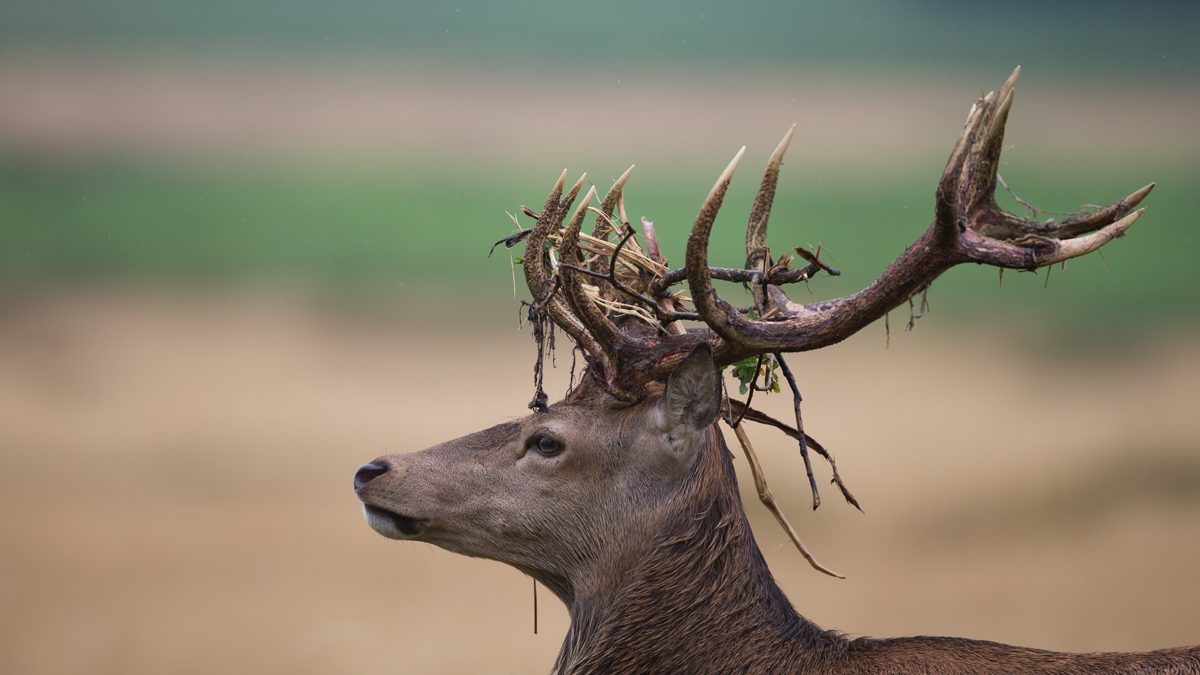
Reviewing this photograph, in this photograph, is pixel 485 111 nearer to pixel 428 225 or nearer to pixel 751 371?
pixel 428 225

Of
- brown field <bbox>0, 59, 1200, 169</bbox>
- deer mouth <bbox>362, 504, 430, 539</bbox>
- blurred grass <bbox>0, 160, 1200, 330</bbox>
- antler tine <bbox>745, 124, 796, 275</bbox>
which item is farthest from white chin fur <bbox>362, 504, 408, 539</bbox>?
brown field <bbox>0, 59, 1200, 169</bbox>

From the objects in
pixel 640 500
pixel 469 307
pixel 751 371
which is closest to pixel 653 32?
pixel 469 307

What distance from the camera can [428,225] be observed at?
1625 cm

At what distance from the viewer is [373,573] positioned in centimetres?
982

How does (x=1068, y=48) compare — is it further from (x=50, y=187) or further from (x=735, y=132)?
(x=50, y=187)

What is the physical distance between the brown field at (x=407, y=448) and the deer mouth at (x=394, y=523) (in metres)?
4.48

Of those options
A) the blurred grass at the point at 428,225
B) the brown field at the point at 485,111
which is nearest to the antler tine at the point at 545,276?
the blurred grass at the point at 428,225

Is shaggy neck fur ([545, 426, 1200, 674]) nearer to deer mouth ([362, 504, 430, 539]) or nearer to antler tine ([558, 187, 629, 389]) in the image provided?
antler tine ([558, 187, 629, 389])

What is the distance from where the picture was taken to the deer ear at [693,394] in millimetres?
3623

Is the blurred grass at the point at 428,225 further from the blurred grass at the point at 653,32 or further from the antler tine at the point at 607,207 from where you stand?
the antler tine at the point at 607,207

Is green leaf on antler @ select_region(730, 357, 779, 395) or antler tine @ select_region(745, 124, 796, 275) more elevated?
antler tine @ select_region(745, 124, 796, 275)

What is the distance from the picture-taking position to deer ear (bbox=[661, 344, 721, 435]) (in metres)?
3.62

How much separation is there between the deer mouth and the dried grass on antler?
510 millimetres

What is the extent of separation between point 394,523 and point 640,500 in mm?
722
